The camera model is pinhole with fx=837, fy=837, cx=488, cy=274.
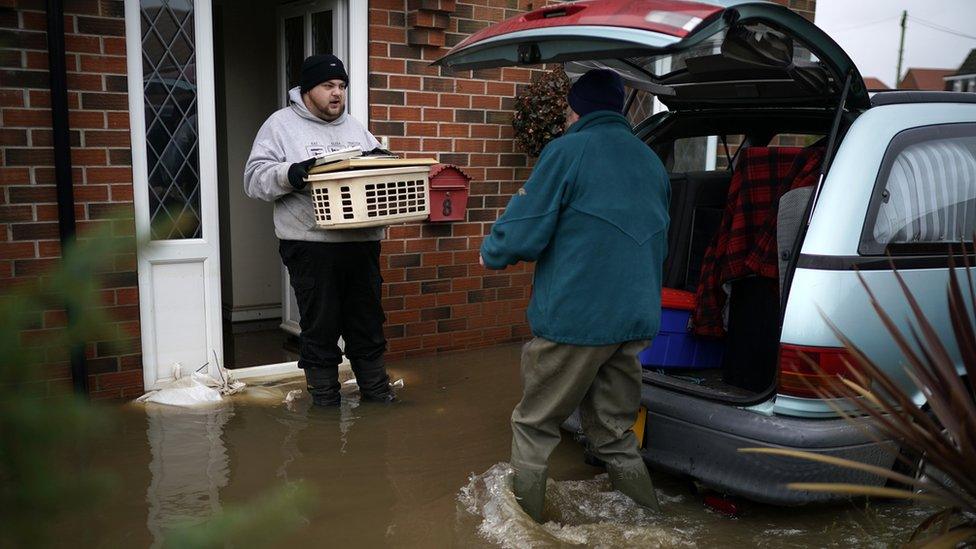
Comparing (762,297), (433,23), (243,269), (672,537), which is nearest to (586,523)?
(672,537)

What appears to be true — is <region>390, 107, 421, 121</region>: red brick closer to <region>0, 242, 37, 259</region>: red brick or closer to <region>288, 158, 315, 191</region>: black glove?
<region>288, 158, 315, 191</region>: black glove

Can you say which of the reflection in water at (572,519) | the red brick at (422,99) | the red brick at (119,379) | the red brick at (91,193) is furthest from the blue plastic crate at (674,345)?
the red brick at (91,193)

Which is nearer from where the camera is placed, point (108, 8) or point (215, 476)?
point (215, 476)

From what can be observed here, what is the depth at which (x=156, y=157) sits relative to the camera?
4895 millimetres

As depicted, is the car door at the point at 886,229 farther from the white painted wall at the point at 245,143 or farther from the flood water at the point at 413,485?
the white painted wall at the point at 245,143

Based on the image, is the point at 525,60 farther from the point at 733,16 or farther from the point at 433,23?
the point at 433,23

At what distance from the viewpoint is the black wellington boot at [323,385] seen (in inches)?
189

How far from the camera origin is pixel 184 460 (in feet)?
13.5

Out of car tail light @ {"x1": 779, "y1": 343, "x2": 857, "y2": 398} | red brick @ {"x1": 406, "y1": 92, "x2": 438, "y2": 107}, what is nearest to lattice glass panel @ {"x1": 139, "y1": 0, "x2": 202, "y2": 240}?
red brick @ {"x1": 406, "y1": 92, "x2": 438, "y2": 107}

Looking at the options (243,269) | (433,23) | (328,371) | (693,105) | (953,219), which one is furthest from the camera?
(243,269)

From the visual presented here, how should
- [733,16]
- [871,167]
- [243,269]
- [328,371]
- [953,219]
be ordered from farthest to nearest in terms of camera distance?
[243,269], [328,371], [953,219], [871,167], [733,16]

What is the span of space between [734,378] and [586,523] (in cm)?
98

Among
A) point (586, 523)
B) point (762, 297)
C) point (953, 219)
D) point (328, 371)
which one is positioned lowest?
point (586, 523)

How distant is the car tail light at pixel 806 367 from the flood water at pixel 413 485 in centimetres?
70
